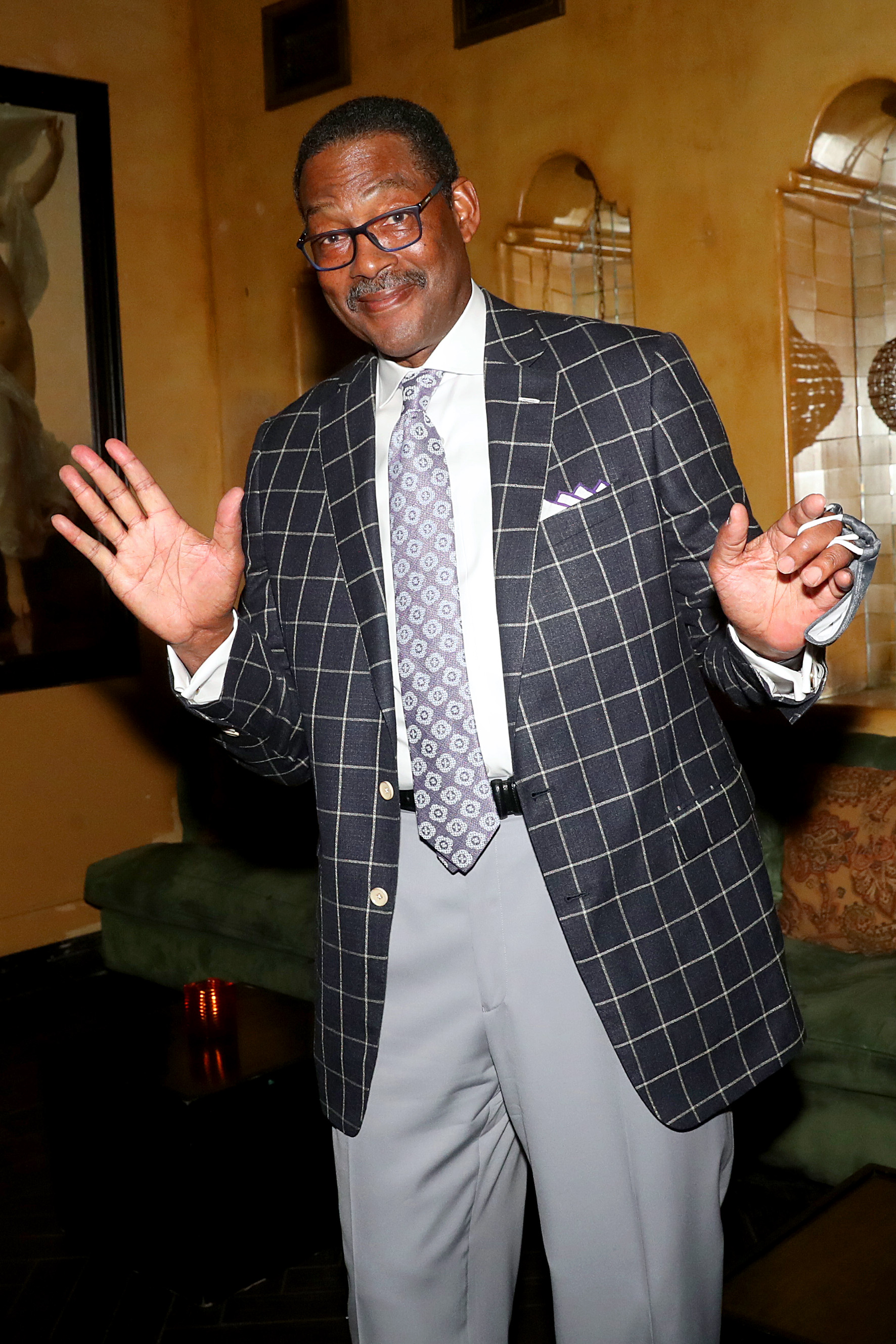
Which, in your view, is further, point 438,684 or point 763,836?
point 763,836

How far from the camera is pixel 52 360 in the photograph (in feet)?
16.6

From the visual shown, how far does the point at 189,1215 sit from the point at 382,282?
2.09 metres

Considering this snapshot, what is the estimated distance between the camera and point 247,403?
219 inches

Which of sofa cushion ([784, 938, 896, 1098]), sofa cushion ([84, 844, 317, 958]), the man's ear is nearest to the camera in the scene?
the man's ear

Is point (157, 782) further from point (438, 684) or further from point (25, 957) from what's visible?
point (438, 684)

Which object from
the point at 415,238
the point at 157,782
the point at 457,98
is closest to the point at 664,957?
the point at 415,238

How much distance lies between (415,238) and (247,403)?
3956mm

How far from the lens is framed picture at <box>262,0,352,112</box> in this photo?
498 centimetres

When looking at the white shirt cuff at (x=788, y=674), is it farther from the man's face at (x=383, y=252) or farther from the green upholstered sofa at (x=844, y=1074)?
the green upholstered sofa at (x=844, y=1074)

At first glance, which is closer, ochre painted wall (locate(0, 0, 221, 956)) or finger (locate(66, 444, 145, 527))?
finger (locate(66, 444, 145, 527))

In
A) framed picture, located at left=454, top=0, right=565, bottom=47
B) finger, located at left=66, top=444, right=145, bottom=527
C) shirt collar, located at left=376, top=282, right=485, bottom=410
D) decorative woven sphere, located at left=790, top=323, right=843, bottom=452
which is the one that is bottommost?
finger, located at left=66, top=444, right=145, bottom=527

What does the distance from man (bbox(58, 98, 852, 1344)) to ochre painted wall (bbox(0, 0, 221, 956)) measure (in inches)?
139

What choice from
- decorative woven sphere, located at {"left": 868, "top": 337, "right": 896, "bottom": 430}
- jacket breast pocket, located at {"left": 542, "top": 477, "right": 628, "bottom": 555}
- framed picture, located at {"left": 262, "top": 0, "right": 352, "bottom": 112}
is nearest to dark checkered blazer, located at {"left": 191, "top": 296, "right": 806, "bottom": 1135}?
jacket breast pocket, located at {"left": 542, "top": 477, "right": 628, "bottom": 555}

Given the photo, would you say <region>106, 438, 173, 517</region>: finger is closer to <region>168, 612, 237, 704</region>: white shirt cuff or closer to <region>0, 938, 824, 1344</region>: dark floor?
<region>168, 612, 237, 704</region>: white shirt cuff
